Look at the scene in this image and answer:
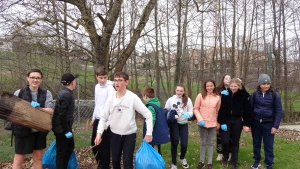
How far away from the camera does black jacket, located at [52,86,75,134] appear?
3.25m

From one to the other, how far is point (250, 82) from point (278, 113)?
18.0 feet

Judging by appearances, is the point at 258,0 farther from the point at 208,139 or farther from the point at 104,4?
the point at 208,139

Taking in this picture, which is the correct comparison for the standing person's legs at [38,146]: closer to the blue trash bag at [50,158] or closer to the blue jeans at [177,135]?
the blue trash bag at [50,158]

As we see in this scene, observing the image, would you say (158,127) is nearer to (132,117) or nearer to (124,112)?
(132,117)

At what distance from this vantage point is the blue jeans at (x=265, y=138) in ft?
13.5

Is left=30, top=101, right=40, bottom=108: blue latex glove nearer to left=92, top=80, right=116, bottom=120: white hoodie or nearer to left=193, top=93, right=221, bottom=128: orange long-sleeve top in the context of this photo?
left=92, top=80, right=116, bottom=120: white hoodie

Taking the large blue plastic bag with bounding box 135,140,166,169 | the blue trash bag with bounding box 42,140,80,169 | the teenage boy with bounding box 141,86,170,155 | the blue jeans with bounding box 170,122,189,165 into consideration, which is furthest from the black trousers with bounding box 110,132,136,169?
the blue jeans with bounding box 170,122,189,165

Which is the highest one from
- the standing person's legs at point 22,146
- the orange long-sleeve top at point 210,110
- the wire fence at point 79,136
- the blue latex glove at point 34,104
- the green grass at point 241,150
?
the blue latex glove at point 34,104

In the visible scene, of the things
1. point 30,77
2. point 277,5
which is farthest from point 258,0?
point 30,77

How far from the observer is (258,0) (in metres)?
12.5

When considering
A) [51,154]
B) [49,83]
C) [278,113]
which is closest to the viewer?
[51,154]

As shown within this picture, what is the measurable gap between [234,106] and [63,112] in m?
2.84

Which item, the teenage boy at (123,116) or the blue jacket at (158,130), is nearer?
the teenage boy at (123,116)

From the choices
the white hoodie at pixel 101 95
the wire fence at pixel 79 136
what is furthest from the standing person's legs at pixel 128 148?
the white hoodie at pixel 101 95
